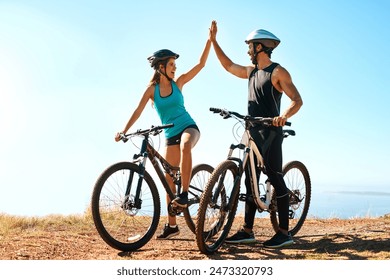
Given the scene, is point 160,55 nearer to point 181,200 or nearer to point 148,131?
point 148,131

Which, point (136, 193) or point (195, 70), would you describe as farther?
point (195, 70)

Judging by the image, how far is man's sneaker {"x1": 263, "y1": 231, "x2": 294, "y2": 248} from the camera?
6.53m

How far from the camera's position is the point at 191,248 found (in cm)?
624

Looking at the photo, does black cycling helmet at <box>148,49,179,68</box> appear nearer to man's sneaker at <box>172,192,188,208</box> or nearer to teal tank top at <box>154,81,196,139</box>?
teal tank top at <box>154,81,196,139</box>

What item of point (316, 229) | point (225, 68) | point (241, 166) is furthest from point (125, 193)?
point (316, 229)

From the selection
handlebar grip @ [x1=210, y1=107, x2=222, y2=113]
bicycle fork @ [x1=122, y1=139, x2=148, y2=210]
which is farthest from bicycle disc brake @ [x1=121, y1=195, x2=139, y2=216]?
handlebar grip @ [x1=210, y1=107, x2=222, y2=113]

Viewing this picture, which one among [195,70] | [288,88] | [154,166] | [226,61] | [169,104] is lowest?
[154,166]

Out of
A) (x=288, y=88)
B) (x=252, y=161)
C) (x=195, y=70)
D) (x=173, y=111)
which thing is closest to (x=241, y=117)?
(x=252, y=161)

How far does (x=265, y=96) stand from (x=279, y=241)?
1.97m

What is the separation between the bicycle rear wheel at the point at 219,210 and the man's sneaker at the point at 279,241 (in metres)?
0.80

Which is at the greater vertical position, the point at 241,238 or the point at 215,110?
the point at 215,110

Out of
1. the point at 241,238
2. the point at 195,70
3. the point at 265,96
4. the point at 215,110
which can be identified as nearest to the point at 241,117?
the point at 215,110
